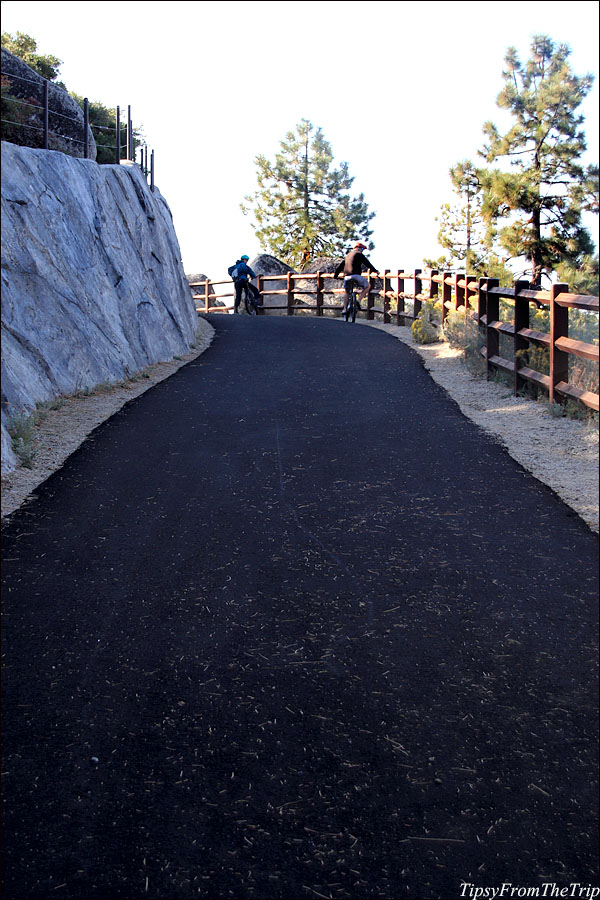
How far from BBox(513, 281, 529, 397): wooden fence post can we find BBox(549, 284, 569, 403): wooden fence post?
1326 mm

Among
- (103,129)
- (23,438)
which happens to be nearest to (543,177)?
(103,129)

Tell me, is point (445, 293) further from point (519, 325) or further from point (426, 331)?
point (519, 325)

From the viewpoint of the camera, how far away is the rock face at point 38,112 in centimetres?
1662

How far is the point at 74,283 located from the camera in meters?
13.5

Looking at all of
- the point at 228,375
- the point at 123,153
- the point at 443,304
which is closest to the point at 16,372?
the point at 228,375

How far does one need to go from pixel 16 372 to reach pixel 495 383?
677cm

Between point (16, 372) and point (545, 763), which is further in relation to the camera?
point (16, 372)

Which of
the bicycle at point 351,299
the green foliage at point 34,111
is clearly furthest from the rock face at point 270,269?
the bicycle at point 351,299

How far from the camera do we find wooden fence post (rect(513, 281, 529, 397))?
11.9 meters

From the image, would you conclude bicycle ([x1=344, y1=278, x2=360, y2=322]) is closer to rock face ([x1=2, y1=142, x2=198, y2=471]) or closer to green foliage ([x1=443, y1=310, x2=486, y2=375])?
green foliage ([x1=443, y1=310, x2=486, y2=375])

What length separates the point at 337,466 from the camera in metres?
8.38

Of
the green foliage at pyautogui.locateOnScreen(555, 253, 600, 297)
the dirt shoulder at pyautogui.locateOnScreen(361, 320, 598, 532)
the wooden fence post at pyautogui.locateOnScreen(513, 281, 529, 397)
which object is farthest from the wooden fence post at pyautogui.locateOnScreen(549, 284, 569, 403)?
the green foliage at pyautogui.locateOnScreen(555, 253, 600, 297)

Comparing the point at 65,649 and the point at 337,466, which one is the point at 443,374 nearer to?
the point at 337,466

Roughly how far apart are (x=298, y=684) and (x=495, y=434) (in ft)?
19.2
